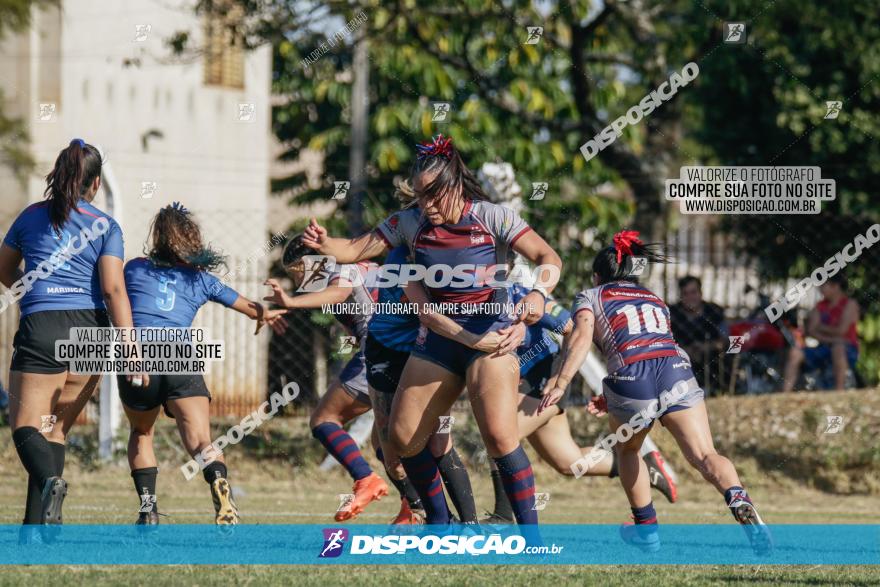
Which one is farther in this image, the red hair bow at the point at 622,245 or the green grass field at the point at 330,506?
the red hair bow at the point at 622,245

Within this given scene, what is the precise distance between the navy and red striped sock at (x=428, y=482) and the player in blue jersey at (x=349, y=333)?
35.9 inches

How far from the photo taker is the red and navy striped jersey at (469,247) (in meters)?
6.17

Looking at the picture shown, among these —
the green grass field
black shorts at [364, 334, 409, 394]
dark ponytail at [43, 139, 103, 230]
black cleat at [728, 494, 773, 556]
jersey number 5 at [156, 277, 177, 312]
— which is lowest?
the green grass field

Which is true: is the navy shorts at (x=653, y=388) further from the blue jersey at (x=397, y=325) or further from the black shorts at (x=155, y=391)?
the black shorts at (x=155, y=391)

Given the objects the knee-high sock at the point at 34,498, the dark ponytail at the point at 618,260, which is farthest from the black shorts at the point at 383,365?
the knee-high sock at the point at 34,498

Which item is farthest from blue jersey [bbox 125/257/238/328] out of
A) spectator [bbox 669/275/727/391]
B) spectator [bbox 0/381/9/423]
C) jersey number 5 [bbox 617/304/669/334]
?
spectator [bbox 0/381/9/423]

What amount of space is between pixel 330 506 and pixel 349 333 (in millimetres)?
1980

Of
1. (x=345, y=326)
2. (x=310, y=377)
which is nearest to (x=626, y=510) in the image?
(x=345, y=326)

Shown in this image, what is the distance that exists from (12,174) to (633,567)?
1292 centimetres

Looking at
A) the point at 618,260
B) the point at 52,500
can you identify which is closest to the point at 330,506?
the point at 52,500

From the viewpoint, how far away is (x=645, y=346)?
6785 millimetres

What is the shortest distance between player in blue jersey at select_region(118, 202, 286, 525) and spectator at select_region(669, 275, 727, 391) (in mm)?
5313

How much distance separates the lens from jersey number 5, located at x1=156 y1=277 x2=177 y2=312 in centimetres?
732

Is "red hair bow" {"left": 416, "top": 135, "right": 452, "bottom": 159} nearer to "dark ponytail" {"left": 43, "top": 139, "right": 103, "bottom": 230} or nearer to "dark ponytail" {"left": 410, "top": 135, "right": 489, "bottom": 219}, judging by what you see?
"dark ponytail" {"left": 410, "top": 135, "right": 489, "bottom": 219}
